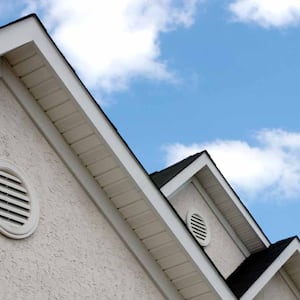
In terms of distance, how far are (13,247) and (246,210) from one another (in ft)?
21.5

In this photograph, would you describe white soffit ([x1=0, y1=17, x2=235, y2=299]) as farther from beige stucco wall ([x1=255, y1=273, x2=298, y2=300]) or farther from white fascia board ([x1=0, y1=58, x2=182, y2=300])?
beige stucco wall ([x1=255, y1=273, x2=298, y2=300])

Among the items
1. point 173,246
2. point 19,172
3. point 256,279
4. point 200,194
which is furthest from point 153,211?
point 200,194

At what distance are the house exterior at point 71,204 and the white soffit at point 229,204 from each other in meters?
3.97

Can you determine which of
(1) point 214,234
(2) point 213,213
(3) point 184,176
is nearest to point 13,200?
(3) point 184,176

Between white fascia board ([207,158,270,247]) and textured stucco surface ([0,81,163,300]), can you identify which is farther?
white fascia board ([207,158,270,247])

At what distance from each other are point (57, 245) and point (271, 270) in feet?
14.4

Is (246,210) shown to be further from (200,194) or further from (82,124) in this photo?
(82,124)

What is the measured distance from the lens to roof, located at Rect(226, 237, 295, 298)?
29.5 ft

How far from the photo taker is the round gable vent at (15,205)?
5770 mm

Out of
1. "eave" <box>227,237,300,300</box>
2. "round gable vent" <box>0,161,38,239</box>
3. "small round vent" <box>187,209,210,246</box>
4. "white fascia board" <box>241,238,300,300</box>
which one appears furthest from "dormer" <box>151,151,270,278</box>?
"round gable vent" <box>0,161,38,239</box>

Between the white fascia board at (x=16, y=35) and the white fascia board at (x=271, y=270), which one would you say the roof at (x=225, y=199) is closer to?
the white fascia board at (x=271, y=270)

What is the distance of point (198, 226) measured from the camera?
35.6 feet

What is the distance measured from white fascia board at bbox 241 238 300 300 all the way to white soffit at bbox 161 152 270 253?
4.85 ft

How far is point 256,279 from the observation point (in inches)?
355
